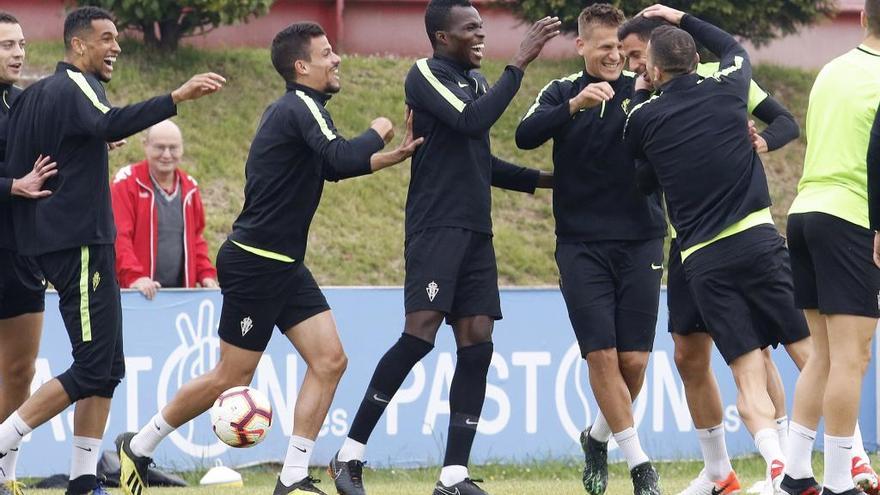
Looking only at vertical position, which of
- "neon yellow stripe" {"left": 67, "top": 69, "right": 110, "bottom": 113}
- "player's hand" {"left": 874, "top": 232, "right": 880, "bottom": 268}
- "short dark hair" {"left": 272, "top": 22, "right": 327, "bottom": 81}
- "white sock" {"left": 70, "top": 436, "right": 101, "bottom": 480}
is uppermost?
"short dark hair" {"left": 272, "top": 22, "right": 327, "bottom": 81}

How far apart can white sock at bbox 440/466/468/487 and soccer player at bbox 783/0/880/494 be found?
1722 mm

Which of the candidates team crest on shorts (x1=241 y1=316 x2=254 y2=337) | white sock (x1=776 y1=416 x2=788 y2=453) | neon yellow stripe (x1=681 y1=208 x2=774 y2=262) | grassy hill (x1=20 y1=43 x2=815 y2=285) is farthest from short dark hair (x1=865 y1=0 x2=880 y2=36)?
grassy hill (x1=20 y1=43 x2=815 y2=285)

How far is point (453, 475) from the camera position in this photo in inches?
310

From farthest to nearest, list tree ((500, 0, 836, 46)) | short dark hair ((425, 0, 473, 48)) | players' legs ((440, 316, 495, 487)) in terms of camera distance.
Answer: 1. tree ((500, 0, 836, 46))
2. short dark hair ((425, 0, 473, 48))
3. players' legs ((440, 316, 495, 487))

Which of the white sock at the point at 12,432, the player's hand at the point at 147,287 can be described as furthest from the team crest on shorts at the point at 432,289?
the player's hand at the point at 147,287

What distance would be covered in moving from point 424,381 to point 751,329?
4.07m

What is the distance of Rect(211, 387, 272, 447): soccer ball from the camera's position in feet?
26.0

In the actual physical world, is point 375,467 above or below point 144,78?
below

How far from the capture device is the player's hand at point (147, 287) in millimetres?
10852

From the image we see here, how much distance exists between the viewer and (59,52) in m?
18.2

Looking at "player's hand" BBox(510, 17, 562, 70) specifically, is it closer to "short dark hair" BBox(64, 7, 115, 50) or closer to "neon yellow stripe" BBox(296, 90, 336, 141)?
"neon yellow stripe" BBox(296, 90, 336, 141)

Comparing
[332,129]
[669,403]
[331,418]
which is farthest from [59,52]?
[332,129]

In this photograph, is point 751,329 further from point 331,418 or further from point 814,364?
point 331,418

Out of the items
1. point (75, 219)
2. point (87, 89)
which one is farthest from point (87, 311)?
point (87, 89)
